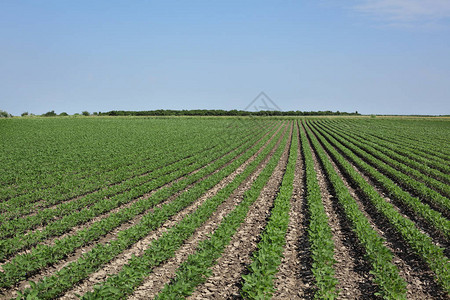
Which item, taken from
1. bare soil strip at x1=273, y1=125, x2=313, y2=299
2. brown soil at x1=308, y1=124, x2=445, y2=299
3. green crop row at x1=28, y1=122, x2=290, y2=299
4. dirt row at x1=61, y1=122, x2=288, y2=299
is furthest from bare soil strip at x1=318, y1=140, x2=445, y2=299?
green crop row at x1=28, y1=122, x2=290, y2=299

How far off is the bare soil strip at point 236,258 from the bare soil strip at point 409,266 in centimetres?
418

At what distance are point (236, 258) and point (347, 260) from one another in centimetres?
329

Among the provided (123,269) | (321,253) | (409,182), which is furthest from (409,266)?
(409,182)

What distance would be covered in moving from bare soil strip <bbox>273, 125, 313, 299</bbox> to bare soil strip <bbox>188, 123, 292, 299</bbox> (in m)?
1.00

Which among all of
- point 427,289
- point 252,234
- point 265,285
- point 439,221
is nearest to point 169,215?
point 252,234

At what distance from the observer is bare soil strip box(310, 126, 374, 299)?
24.0 feet

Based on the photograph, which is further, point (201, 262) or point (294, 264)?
point (294, 264)

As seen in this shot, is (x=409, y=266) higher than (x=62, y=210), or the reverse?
(x=62, y=210)

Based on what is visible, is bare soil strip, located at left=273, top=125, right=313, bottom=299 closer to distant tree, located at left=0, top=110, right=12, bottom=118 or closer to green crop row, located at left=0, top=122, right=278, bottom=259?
green crop row, located at left=0, top=122, right=278, bottom=259

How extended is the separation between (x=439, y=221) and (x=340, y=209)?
357cm

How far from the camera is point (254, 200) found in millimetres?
13742

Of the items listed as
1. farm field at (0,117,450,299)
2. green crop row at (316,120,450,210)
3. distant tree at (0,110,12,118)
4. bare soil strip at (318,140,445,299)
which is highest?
distant tree at (0,110,12,118)

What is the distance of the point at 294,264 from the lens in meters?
8.44

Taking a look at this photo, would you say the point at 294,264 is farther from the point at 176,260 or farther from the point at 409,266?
the point at 176,260
